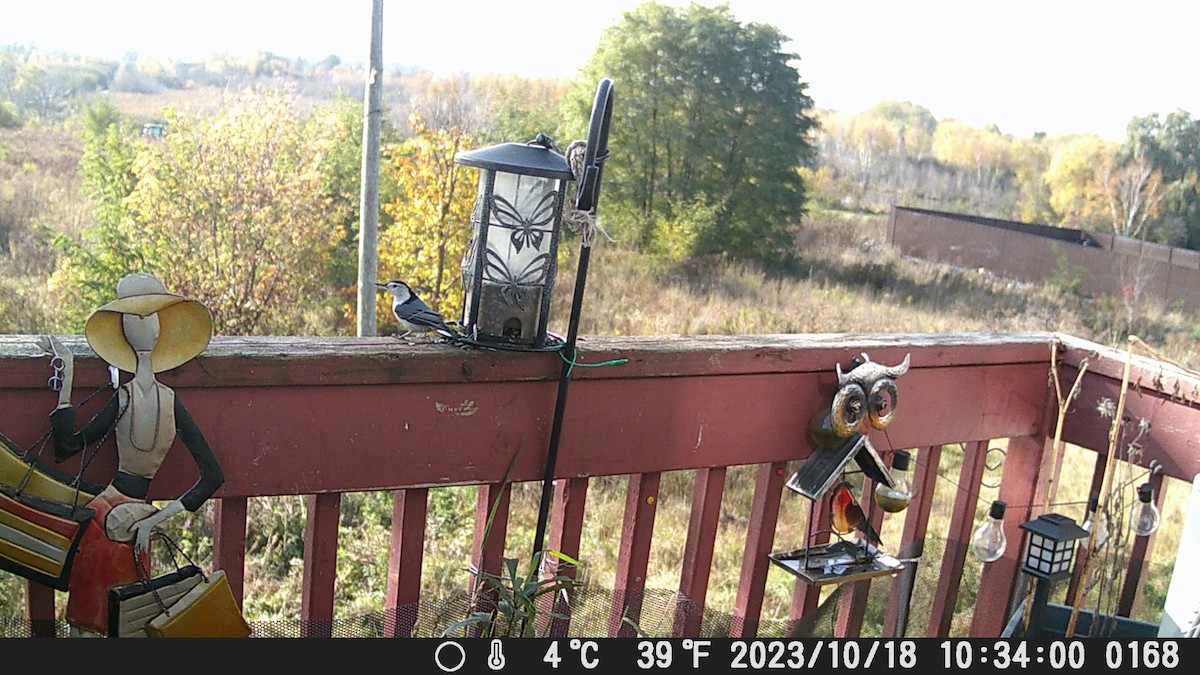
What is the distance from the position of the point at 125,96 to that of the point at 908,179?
1662cm

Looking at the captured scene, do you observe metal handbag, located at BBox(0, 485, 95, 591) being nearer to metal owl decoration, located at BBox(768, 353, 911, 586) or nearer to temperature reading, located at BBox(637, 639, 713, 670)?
temperature reading, located at BBox(637, 639, 713, 670)

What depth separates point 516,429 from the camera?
1.24 meters

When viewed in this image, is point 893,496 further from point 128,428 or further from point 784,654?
point 128,428

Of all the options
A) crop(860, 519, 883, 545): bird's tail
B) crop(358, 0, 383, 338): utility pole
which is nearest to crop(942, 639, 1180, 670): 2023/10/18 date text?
crop(860, 519, 883, 545): bird's tail

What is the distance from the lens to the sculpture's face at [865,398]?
4.69 ft

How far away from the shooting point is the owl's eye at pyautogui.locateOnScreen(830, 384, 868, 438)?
1428mm

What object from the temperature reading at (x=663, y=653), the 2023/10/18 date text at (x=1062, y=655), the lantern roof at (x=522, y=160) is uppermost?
the lantern roof at (x=522, y=160)

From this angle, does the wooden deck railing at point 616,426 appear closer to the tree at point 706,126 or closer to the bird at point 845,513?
the bird at point 845,513

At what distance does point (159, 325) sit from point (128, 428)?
108 mm

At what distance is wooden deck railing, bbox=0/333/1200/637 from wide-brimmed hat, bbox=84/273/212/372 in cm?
4

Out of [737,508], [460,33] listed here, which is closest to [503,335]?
[737,508]

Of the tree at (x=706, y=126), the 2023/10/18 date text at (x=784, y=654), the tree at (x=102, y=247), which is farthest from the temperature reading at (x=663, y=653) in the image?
the tree at (x=706, y=126)

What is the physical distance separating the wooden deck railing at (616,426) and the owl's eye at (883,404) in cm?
8

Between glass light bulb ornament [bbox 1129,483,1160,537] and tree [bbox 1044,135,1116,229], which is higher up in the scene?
tree [bbox 1044,135,1116,229]
